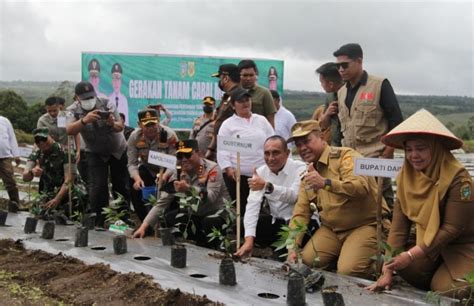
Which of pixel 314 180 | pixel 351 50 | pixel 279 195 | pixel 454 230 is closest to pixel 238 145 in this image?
pixel 279 195

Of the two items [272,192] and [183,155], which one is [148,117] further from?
[272,192]

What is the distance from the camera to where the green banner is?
10250mm

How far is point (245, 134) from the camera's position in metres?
4.40

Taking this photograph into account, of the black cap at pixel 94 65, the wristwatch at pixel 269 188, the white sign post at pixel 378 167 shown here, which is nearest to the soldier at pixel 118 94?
the black cap at pixel 94 65

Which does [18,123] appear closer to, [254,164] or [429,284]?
[254,164]

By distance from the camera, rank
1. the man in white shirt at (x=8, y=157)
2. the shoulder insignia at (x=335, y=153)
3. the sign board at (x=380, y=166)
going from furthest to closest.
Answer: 1. the man in white shirt at (x=8, y=157)
2. the shoulder insignia at (x=335, y=153)
3. the sign board at (x=380, y=166)

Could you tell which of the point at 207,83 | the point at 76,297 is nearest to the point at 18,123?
the point at 207,83

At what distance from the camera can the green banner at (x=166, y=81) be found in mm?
10250

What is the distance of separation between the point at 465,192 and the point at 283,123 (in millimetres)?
3346

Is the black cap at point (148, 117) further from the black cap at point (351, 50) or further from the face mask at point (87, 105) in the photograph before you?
the black cap at point (351, 50)

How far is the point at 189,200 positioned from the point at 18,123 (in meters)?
15.9

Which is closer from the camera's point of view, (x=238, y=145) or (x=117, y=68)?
(x=238, y=145)

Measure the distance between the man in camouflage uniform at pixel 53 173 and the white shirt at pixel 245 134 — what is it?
5.65 feet

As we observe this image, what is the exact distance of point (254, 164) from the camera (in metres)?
4.40
